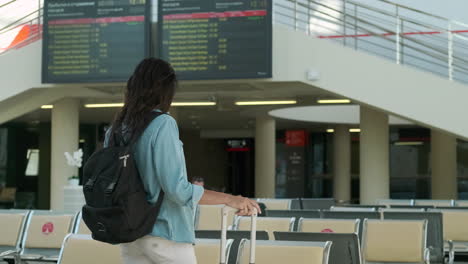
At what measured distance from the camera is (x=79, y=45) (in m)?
13.1

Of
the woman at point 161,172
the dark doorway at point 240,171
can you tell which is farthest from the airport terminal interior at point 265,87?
the dark doorway at point 240,171

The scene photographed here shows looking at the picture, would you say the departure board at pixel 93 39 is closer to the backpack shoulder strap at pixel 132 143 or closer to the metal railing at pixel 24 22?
the metal railing at pixel 24 22

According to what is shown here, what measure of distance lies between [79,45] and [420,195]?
16312mm

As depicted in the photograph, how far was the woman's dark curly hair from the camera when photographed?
2.75 metres

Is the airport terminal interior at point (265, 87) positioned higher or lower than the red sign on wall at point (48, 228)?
higher

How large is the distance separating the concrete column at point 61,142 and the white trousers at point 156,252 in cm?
1290

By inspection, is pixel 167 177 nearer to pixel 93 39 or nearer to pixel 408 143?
pixel 93 39

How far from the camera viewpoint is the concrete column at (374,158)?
48.3 ft

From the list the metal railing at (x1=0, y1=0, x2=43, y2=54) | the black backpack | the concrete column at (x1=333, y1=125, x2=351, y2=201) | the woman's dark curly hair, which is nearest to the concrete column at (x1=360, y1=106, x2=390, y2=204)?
the metal railing at (x1=0, y1=0, x2=43, y2=54)

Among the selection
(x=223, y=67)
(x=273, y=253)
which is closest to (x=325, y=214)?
(x=273, y=253)

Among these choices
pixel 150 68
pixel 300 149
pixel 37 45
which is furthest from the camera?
pixel 300 149

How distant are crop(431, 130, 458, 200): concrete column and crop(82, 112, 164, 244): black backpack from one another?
1781 centimetres

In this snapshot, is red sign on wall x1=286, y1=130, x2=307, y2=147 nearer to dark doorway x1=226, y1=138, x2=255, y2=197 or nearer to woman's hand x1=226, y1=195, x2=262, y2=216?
dark doorway x1=226, y1=138, x2=255, y2=197

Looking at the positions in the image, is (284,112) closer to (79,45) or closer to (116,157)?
(79,45)
